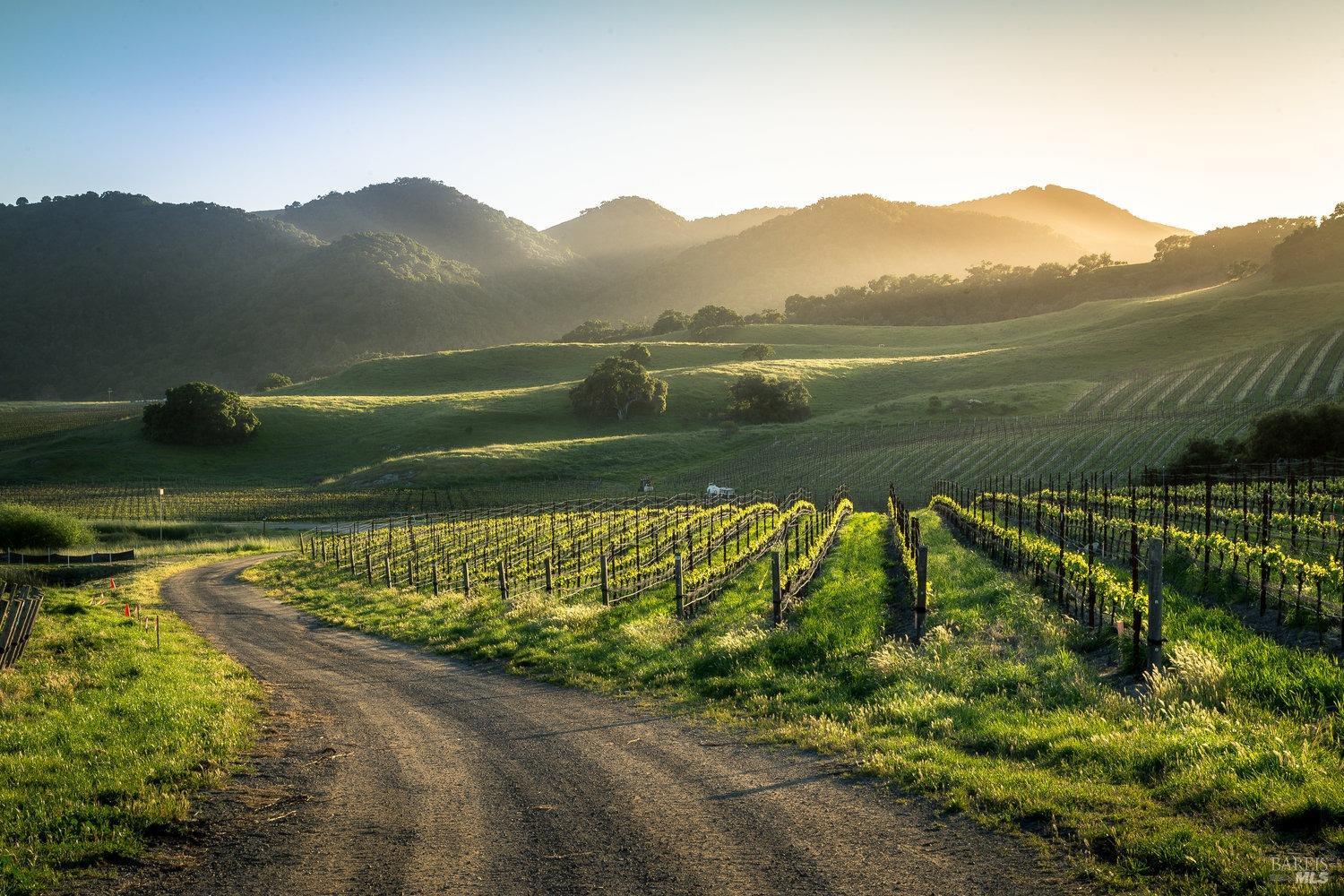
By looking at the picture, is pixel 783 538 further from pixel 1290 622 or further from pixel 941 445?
pixel 941 445

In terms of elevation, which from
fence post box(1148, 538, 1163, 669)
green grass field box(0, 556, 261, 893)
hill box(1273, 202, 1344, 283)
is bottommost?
green grass field box(0, 556, 261, 893)

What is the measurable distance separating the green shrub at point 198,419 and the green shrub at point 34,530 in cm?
4502

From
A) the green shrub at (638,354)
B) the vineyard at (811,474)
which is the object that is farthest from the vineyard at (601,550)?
the green shrub at (638,354)

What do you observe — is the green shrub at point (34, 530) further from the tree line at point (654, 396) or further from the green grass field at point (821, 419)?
the tree line at point (654, 396)

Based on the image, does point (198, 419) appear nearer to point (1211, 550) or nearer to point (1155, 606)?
point (1211, 550)

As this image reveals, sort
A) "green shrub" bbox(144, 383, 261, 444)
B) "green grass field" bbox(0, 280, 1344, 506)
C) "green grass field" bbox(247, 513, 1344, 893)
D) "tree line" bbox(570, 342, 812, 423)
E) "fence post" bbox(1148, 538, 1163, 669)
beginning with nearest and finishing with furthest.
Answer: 1. "green grass field" bbox(247, 513, 1344, 893)
2. "fence post" bbox(1148, 538, 1163, 669)
3. "green grass field" bbox(0, 280, 1344, 506)
4. "green shrub" bbox(144, 383, 261, 444)
5. "tree line" bbox(570, 342, 812, 423)

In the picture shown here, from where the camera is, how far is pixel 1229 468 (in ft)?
175

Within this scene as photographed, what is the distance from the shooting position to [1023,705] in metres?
11.4

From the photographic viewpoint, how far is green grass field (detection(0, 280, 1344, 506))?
74875mm

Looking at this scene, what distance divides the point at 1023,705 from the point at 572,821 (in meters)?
6.32

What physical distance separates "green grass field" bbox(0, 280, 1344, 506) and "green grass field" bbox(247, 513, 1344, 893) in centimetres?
4985

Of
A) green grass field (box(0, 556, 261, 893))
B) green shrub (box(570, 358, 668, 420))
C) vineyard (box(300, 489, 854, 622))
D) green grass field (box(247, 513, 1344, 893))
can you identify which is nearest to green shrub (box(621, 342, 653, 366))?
green shrub (box(570, 358, 668, 420))

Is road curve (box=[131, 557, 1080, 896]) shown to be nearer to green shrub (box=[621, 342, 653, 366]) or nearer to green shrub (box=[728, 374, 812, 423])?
green shrub (box=[728, 374, 812, 423])

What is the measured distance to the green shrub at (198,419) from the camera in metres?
99.1
